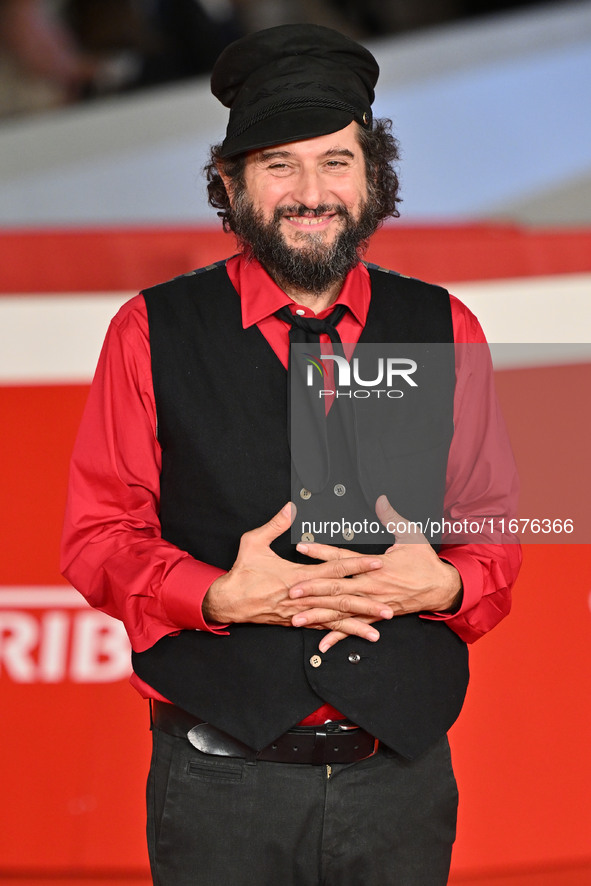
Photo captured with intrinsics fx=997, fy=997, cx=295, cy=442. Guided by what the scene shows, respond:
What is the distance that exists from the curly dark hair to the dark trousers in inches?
32.8

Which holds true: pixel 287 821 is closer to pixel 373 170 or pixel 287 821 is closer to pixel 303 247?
pixel 303 247

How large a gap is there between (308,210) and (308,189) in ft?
0.10

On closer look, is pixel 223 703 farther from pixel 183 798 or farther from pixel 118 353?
pixel 118 353

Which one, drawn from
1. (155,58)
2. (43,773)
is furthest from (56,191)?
(43,773)

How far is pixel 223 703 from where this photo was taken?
132 cm

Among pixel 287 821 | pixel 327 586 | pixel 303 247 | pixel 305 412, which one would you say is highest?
pixel 303 247

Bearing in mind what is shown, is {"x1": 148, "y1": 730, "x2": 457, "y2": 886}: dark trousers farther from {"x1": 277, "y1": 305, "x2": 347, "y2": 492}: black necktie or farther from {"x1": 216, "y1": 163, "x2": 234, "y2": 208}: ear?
{"x1": 216, "y1": 163, "x2": 234, "y2": 208}: ear

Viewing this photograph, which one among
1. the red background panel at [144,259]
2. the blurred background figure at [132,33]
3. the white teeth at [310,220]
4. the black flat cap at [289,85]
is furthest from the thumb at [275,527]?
the blurred background figure at [132,33]

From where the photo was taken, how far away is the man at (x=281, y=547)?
4.33ft

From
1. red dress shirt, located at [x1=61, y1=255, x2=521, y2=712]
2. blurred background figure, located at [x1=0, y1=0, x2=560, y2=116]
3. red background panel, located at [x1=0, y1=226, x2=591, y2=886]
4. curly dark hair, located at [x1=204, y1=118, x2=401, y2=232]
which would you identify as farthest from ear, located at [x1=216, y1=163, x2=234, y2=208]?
blurred background figure, located at [x1=0, y1=0, x2=560, y2=116]

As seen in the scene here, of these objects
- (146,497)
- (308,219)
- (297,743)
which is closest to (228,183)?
(308,219)

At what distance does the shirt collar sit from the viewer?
1437 millimetres

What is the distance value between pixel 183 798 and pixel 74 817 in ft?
2.51

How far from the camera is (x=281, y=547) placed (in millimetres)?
1377
